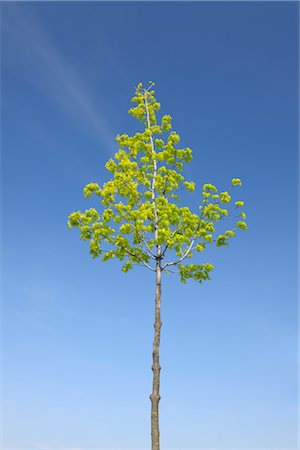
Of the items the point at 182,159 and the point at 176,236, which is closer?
the point at 176,236

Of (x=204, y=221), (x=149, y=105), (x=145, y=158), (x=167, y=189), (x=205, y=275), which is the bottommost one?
(x=205, y=275)

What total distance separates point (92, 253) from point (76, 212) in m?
1.59

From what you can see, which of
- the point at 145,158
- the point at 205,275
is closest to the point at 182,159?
the point at 145,158

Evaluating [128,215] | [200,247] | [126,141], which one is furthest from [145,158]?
[200,247]

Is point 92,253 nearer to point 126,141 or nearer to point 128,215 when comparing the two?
point 128,215

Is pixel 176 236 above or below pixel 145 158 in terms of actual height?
below

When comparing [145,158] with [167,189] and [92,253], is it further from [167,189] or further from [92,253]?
[92,253]

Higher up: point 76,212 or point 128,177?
point 128,177

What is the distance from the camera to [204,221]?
1875cm

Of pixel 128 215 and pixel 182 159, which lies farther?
pixel 182 159

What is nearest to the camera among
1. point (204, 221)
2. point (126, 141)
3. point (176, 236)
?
point (176, 236)

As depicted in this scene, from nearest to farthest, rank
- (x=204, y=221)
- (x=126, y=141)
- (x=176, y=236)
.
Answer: (x=176, y=236)
(x=204, y=221)
(x=126, y=141)

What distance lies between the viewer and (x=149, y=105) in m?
21.2

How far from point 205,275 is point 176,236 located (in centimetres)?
226
